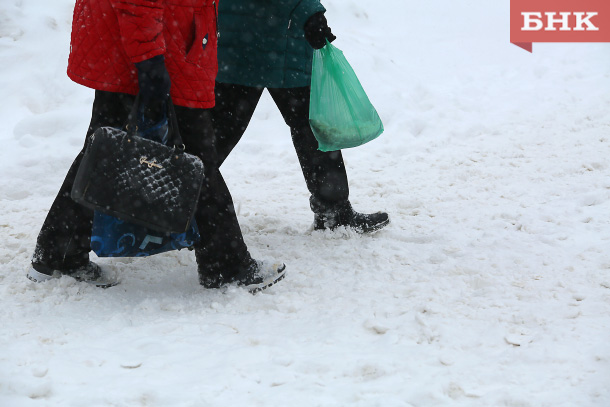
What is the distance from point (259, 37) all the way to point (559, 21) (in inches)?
294

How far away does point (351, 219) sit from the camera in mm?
3252

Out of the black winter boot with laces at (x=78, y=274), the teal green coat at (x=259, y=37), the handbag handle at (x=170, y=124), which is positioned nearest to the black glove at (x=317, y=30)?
the teal green coat at (x=259, y=37)

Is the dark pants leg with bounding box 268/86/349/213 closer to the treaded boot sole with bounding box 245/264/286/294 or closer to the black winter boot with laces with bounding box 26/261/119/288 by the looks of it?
the treaded boot sole with bounding box 245/264/286/294

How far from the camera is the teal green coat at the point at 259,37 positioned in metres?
2.83

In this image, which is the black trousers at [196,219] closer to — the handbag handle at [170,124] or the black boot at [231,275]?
the black boot at [231,275]

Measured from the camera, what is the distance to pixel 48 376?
5.90ft

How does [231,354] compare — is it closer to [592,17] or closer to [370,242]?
[370,242]

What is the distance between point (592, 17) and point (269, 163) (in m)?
6.69

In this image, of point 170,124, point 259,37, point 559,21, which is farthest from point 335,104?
point 559,21

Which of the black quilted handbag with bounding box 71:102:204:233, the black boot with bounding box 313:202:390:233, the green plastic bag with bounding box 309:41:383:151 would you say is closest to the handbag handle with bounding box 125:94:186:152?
the black quilted handbag with bounding box 71:102:204:233

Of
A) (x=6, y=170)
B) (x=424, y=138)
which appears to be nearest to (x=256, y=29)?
(x=6, y=170)

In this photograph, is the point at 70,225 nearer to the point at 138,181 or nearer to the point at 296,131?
the point at 138,181

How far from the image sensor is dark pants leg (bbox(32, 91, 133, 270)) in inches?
91.0

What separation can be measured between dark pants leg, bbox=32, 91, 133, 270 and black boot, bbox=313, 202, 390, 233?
1290mm
